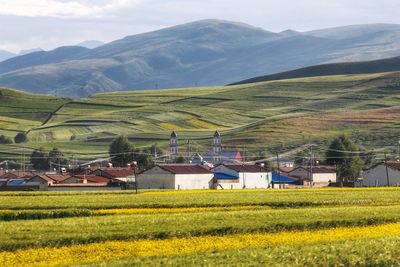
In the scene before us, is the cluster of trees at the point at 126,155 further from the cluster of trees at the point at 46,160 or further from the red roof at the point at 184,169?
the red roof at the point at 184,169

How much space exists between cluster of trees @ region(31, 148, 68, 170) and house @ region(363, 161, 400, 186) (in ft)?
255

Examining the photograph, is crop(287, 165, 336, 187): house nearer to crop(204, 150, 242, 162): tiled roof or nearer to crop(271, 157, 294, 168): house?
crop(271, 157, 294, 168): house

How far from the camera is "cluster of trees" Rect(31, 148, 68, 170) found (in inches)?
7197

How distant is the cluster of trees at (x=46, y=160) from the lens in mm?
182812

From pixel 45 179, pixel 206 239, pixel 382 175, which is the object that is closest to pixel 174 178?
pixel 45 179

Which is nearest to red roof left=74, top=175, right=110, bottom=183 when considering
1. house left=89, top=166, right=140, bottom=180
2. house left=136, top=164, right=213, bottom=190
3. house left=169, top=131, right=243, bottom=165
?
house left=89, top=166, right=140, bottom=180

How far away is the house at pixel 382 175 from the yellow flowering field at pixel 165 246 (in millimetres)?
85197

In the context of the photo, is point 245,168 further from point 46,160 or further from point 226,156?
point 46,160

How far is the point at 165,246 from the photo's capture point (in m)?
32.0

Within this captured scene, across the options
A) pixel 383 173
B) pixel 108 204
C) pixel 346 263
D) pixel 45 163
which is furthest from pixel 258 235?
pixel 45 163

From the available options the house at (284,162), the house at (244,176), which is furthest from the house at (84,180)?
the house at (284,162)

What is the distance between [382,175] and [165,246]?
96.1 metres

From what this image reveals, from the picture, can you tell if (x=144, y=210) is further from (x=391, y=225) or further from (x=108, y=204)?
(x=391, y=225)

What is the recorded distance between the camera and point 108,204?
55.5 m
